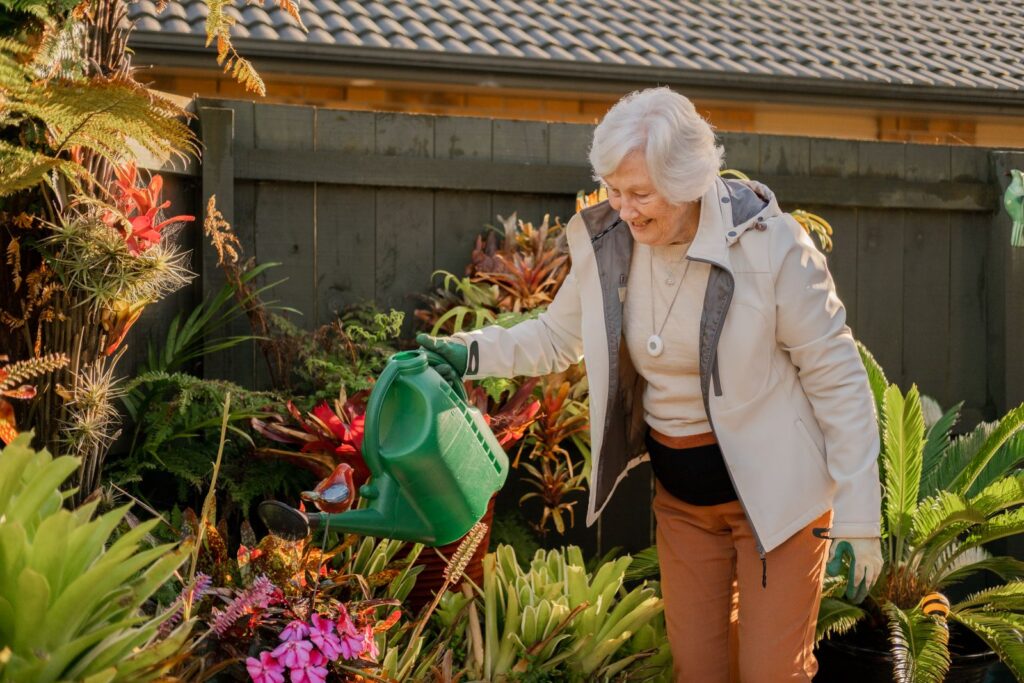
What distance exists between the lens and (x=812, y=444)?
2525 millimetres

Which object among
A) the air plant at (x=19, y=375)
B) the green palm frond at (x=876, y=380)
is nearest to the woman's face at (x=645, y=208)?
the air plant at (x=19, y=375)

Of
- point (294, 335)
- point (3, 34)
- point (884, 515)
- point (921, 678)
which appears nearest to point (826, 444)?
point (921, 678)

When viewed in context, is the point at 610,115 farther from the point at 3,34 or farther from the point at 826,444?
the point at 3,34

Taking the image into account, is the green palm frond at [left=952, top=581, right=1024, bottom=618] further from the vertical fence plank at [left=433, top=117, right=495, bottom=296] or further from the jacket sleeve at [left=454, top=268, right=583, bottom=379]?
the vertical fence plank at [left=433, top=117, right=495, bottom=296]

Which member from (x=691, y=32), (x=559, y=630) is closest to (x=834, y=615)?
(x=559, y=630)

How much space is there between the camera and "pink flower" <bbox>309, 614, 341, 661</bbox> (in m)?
2.25

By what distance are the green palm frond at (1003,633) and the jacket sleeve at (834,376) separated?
1.27 meters

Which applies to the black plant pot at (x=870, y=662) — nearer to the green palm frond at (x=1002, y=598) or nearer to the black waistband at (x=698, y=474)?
the green palm frond at (x=1002, y=598)

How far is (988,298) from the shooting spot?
475 cm

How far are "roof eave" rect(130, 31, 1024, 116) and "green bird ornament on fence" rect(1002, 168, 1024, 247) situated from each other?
11.2 feet

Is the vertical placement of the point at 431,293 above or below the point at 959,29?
below

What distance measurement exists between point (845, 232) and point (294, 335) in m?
2.26

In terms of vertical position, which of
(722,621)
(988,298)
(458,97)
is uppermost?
(458,97)

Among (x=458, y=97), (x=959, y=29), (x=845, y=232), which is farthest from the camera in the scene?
(x=959, y=29)
